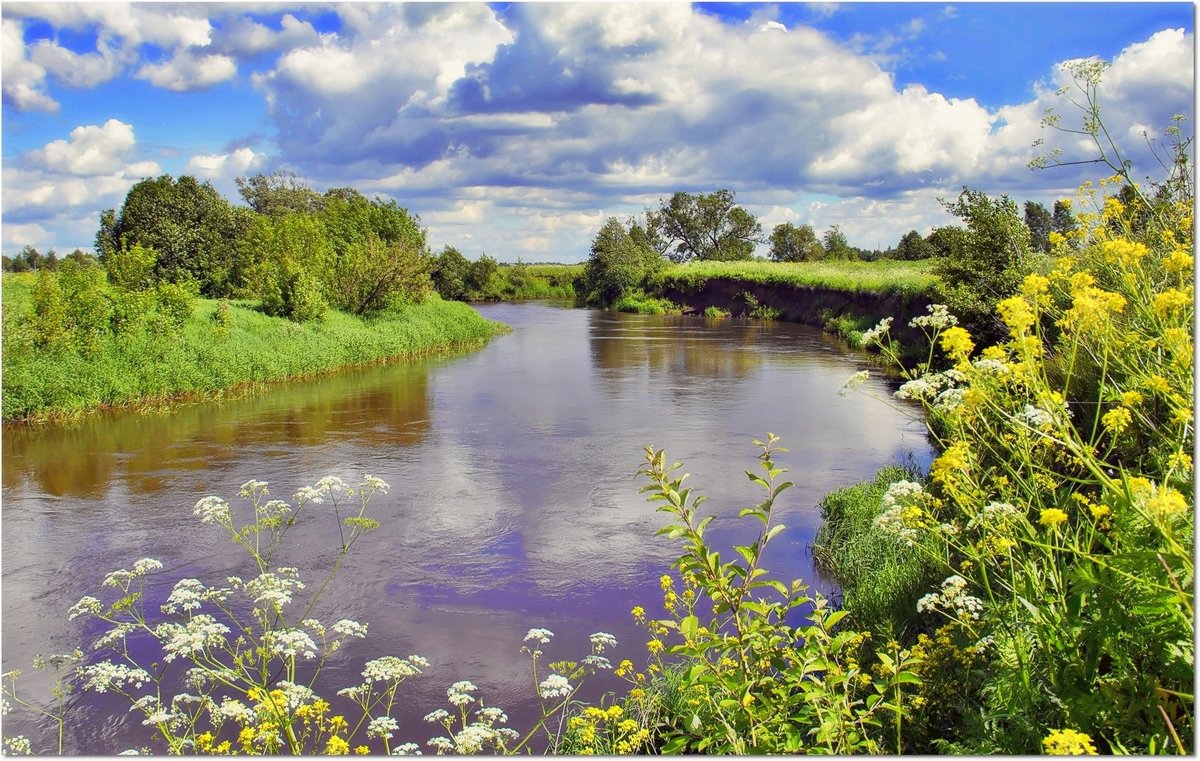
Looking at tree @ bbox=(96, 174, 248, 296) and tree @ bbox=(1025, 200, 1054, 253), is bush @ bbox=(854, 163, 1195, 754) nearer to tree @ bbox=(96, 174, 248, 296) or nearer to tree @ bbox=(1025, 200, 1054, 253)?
tree @ bbox=(1025, 200, 1054, 253)

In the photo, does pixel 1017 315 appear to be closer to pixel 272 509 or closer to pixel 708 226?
pixel 272 509

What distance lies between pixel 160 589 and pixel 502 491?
3.93 metres

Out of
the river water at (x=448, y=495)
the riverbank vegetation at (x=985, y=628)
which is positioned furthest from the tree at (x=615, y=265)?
the riverbank vegetation at (x=985, y=628)

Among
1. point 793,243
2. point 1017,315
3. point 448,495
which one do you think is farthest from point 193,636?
point 793,243

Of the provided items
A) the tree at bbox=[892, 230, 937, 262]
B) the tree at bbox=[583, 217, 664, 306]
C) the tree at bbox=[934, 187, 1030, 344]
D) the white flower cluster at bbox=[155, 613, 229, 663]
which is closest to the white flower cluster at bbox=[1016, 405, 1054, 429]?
the white flower cluster at bbox=[155, 613, 229, 663]

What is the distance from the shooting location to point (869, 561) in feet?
23.7

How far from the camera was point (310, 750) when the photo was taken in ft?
15.3

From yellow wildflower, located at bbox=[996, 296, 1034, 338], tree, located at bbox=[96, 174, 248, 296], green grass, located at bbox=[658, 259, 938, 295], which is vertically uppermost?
tree, located at bbox=[96, 174, 248, 296]

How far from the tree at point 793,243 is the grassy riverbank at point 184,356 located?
44.5m

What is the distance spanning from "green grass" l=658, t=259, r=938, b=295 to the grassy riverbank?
1449 centimetres

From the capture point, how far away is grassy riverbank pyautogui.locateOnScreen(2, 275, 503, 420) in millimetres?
14047

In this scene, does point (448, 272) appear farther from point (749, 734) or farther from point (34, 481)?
point (749, 734)

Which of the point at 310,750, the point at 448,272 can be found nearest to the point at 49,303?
the point at 310,750

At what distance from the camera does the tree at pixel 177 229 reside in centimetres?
2867
